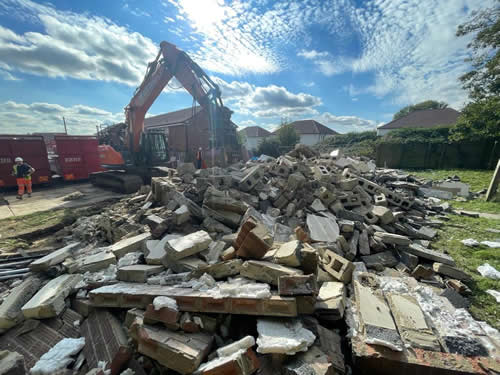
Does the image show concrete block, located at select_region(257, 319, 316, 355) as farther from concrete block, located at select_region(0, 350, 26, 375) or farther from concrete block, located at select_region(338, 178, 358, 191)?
concrete block, located at select_region(338, 178, 358, 191)

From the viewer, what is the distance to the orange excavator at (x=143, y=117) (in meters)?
8.68

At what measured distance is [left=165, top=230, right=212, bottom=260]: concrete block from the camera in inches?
108

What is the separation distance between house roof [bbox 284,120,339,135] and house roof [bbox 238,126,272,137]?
619cm

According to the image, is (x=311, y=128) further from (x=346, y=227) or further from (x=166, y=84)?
(x=346, y=227)

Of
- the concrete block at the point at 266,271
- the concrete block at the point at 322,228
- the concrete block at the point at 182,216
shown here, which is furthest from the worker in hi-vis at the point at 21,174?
the concrete block at the point at 322,228

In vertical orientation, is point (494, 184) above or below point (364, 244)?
above

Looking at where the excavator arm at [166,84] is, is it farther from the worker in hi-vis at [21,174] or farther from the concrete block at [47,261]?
the concrete block at [47,261]

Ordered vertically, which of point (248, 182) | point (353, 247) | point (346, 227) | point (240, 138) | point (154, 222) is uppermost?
point (240, 138)

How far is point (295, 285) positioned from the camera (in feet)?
6.73

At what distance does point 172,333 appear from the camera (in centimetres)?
188

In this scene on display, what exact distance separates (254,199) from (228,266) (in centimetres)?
258

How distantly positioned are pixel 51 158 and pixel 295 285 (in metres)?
16.3

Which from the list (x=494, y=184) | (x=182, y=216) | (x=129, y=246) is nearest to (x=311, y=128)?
(x=494, y=184)

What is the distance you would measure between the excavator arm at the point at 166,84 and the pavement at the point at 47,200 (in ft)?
9.05
